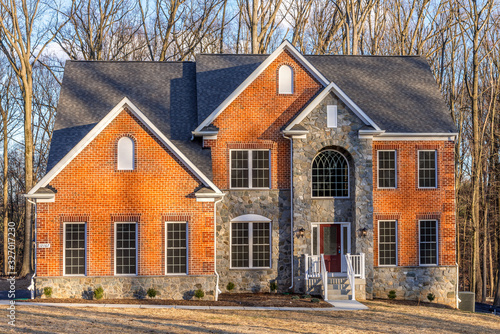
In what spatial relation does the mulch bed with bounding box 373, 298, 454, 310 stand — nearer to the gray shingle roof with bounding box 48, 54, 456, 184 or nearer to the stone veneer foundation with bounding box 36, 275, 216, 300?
the gray shingle roof with bounding box 48, 54, 456, 184

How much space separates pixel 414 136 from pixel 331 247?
5.66 m

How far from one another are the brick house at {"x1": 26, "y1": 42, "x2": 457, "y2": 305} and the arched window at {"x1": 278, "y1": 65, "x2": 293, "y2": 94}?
0.06 m

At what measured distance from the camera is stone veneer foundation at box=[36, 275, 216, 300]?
20.4 meters

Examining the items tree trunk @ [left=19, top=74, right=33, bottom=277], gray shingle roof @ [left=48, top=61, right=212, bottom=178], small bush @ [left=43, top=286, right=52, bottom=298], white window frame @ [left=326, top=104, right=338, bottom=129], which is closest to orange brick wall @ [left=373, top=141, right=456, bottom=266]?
white window frame @ [left=326, top=104, right=338, bottom=129]

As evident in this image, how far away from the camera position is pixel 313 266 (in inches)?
889

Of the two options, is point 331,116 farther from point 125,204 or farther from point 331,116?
point 125,204

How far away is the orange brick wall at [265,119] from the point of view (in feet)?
76.1

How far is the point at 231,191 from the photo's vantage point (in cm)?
2306

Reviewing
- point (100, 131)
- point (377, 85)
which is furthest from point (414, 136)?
point (100, 131)

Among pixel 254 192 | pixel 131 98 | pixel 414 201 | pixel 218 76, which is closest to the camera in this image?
pixel 254 192

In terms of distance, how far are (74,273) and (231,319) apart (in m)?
6.73

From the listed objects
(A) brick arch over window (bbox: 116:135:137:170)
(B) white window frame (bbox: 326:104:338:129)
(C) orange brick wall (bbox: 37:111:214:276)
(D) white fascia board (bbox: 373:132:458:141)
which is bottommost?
(C) orange brick wall (bbox: 37:111:214:276)

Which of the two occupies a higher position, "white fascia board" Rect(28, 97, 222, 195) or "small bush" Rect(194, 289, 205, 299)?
"white fascia board" Rect(28, 97, 222, 195)

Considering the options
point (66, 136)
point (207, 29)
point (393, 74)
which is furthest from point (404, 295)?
point (207, 29)
